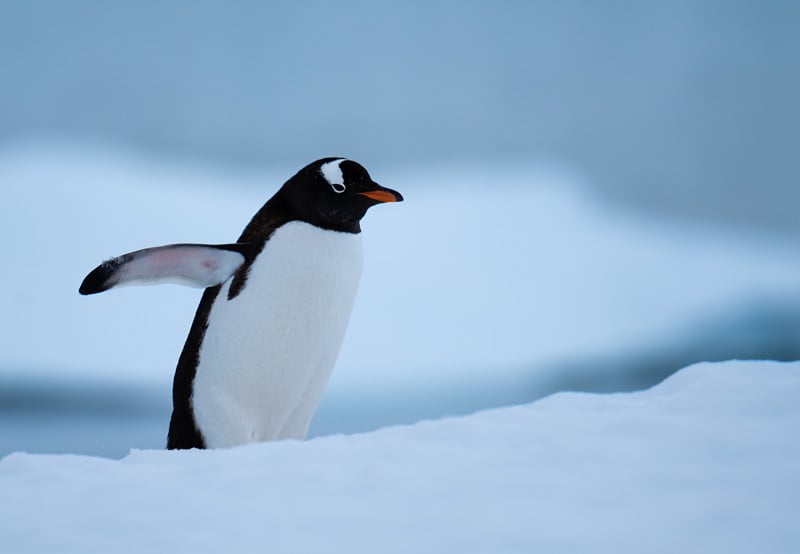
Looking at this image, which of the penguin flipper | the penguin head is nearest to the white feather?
the penguin head

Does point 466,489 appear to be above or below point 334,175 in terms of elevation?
below

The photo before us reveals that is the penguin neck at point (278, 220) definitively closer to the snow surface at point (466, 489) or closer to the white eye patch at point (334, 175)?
the white eye patch at point (334, 175)

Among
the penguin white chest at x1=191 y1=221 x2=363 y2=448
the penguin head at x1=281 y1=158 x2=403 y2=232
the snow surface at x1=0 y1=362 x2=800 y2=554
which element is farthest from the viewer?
the penguin head at x1=281 y1=158 x2=403 y2=232

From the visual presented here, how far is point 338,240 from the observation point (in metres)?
2.84

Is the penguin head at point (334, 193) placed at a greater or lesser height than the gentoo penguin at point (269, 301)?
greater

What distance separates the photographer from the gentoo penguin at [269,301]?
273 cm

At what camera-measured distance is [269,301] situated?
8.94 feet

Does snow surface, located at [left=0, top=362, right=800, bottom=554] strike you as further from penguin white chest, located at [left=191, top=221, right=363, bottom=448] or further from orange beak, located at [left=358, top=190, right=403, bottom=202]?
orange beak, located at [left=358, top=190, right=403, bottom=202]

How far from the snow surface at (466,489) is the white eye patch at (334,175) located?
3.99 feet

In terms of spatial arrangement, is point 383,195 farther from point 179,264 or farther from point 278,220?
point 179,264

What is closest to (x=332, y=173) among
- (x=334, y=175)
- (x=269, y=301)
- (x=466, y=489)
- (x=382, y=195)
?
(x=334, y=175)

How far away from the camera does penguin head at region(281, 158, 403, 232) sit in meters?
2.84

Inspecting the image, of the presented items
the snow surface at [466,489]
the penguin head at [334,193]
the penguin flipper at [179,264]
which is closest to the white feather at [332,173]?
the penguin head at [334,193]

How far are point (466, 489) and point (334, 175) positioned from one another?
1.60 metres
